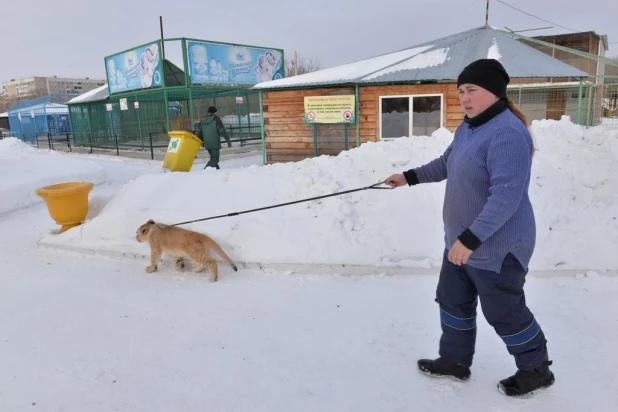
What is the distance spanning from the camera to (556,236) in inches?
182

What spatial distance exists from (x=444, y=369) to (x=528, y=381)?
0.48m

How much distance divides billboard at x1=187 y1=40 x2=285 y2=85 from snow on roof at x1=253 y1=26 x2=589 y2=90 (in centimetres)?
564

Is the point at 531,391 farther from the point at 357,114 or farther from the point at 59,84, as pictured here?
the point at 59,84

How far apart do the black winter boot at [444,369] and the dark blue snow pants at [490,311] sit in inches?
1.5

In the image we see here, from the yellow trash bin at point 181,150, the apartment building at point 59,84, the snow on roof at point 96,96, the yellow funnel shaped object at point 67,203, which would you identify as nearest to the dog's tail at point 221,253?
the yellow funnel shaped object at point 67,203

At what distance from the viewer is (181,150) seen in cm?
902

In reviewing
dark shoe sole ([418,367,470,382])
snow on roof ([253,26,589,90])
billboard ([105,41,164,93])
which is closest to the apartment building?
billboard ([105,41,164,93])

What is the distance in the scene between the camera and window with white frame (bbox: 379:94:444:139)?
34.6 ft

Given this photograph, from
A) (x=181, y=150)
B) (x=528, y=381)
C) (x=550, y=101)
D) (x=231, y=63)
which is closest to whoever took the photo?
(x=528, y=381)

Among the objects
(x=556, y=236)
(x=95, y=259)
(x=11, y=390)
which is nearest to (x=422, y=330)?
(x=556, y=236)

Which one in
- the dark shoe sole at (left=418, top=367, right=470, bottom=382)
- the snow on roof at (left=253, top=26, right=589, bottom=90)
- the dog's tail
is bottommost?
the dark shoe sole at (left=418, top=367, right=470, bottom=382)

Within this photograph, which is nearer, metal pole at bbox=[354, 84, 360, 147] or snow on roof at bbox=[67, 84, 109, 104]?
metal pole at bbox=[354, 84, 360, 147]

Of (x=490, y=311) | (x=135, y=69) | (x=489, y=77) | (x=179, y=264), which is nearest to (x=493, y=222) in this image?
(x=490, y=311)

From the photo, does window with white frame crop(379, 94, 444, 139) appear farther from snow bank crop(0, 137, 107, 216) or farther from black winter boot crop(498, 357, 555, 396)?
black winter boot crop(498, 357, 555, 396)
